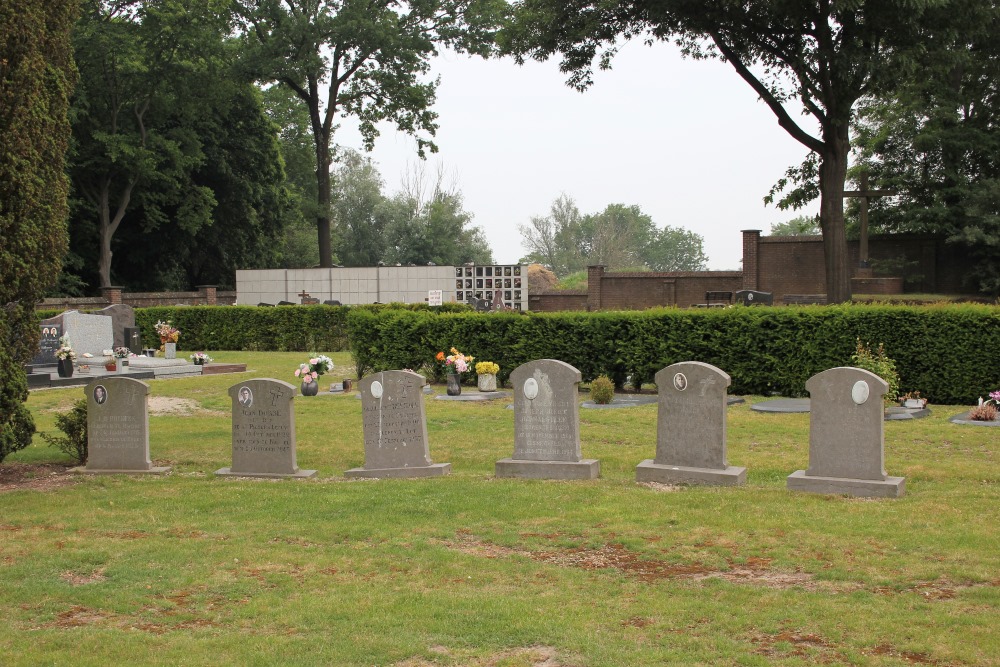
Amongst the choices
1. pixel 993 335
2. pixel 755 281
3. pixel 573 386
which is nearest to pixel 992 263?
pixel 755 281

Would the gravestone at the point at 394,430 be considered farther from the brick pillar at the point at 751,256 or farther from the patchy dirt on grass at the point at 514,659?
the brick pillar at the point at 751,256

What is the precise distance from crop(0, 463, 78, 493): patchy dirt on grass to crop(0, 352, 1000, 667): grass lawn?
0.06 meters

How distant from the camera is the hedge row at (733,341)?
15.2 metres

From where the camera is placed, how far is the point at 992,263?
3422cm

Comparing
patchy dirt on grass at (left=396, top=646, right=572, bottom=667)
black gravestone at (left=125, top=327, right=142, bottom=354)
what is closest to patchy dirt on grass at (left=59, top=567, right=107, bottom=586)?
patchy dirt on grass at (left=396, top=646, right=572, bottom=667)

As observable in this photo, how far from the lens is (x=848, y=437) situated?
8.90 m

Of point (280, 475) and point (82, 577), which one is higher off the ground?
point (280, 475)

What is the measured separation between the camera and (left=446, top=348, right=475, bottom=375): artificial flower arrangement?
17.3 meters

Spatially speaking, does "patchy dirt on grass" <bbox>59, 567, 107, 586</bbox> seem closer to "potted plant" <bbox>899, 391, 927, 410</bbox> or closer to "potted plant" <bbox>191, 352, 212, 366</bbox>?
"potted plant" <bbox>899, 391, 927, 410</bbox>

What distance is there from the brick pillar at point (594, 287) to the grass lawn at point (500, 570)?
2933 centimetres

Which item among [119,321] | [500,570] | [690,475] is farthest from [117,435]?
[119,321]

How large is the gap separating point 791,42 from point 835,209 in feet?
15.8

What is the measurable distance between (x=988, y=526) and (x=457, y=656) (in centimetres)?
474

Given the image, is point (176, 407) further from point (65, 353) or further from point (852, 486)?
point (852, 486)
